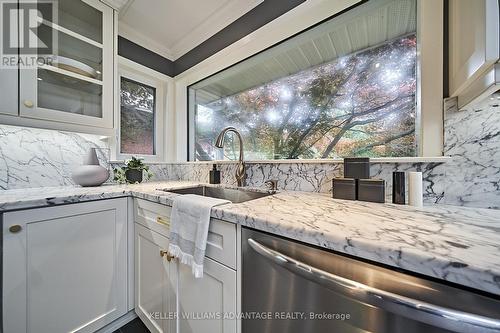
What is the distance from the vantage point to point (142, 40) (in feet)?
5.88

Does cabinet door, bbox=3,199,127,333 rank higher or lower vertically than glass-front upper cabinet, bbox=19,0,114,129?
lower

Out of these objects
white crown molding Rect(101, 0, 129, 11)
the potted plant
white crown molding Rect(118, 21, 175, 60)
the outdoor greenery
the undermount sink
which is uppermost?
white crown molding Rect(118, 21, 175, 60)

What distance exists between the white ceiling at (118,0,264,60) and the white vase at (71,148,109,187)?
117cm

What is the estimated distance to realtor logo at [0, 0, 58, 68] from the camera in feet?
3.26

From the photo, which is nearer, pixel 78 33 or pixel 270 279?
pixel 270 279

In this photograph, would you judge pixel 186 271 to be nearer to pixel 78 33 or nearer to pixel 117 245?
pixel 117 245

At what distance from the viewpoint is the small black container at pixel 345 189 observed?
875 millimetres

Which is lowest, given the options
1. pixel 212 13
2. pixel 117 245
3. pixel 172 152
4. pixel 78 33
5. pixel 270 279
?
pixel 117 245

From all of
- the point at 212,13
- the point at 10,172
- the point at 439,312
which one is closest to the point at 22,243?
the point at 10,172

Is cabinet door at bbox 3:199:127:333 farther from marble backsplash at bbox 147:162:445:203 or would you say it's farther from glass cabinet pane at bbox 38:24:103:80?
glass cabinet pane at bbox 38:24:103:80

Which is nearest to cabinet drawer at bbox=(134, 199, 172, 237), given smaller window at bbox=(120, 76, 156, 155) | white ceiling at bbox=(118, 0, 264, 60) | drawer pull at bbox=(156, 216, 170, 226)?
drawer pull at bbox=(156, 216, 170, 226)

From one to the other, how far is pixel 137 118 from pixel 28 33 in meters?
0.87

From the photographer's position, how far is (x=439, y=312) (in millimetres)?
324

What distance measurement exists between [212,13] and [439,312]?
205 centimetres
